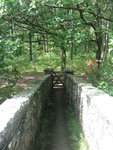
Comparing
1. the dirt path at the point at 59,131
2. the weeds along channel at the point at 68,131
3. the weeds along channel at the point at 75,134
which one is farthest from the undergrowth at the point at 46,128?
the weeds along channel at the point at 75,134

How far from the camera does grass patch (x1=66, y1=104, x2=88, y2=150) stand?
4.37 m

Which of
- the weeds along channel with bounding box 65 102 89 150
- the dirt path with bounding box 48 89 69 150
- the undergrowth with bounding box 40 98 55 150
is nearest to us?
the weeds along channel with bounding box 65 102 89 150

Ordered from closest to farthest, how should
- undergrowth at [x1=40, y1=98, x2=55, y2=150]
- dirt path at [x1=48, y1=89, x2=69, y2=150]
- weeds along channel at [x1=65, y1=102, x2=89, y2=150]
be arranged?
weeds along channel at [x1=65, y1=102, x2=89, y2=150] → dirt path at [x1=48, y1=89, x2=69, y2=150] → undergrowth at [x1=40, y1=98, x2=55, y2=150]

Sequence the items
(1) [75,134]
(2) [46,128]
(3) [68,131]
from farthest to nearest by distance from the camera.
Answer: (2) [46,128] → (3) [68,131] → (1) [75,134]

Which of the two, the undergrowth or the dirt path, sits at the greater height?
the undergrowth

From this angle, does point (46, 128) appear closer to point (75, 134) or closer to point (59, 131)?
point (59, 131)

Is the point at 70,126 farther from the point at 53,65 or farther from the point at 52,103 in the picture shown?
the point at 53,65

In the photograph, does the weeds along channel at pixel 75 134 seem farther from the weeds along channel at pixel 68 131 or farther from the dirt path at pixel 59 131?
the dirt path at pixel 59 131

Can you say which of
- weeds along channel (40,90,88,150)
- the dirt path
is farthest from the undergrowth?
the dirt path

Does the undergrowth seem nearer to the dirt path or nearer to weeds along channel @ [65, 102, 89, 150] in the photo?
the dirt path

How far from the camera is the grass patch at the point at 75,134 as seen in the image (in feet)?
14.3

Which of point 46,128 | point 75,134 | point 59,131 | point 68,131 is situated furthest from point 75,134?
point 46,128

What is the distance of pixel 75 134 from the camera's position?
5062mm

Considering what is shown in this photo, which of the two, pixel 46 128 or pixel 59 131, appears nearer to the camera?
pixel 59 131
